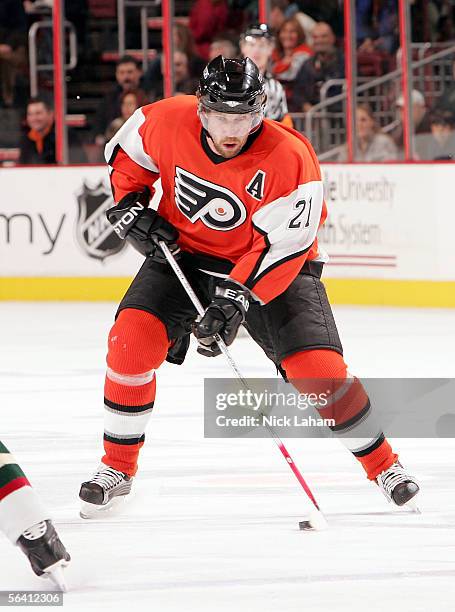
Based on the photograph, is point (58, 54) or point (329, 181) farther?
point (58, 54)

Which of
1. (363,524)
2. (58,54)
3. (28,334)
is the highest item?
(58,54)

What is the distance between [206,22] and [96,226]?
1.36m

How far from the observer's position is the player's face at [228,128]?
323cm

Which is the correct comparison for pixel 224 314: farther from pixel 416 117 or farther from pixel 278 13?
pixel 278 13

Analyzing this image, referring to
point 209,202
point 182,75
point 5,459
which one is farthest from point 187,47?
point 5,459

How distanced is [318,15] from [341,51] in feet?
0.78

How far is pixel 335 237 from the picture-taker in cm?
776

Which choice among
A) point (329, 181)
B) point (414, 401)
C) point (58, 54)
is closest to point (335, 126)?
point (329, 181)

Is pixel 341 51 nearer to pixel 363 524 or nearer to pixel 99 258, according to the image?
pixel 99 258

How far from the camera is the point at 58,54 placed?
8.62 metres

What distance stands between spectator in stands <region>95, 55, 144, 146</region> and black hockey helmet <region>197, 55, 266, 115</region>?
5249 millimetres

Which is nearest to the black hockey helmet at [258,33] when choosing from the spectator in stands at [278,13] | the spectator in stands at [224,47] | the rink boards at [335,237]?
the rink boards at [335,237]

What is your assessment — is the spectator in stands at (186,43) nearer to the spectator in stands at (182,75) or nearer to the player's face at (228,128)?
the spectator in stands at (182,75)

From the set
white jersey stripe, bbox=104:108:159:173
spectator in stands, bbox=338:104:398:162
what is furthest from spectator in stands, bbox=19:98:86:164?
white jersey stripe, bbox=104:108:159:173
